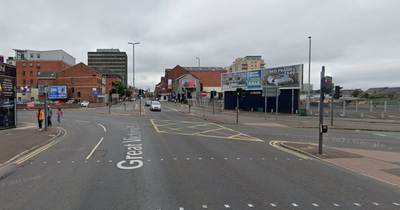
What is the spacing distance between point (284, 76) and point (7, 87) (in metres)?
31.3

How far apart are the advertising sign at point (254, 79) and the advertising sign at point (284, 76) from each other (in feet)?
2.68

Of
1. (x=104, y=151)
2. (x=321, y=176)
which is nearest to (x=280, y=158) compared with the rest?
(x=321, y=176)

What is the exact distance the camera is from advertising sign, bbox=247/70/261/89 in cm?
3604

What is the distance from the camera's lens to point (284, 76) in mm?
32438

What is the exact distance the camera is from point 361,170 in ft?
22.7

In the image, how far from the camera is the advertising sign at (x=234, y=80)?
1522 inches

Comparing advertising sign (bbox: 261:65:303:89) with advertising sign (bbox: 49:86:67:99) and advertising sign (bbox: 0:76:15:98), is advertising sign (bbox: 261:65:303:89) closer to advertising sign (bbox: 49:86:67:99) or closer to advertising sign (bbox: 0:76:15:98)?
advertising sign (bbox: 0:76:15:98)

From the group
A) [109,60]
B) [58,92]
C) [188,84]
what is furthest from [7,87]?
[109,60]

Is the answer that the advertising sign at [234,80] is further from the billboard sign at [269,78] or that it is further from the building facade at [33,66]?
the building facade at [33,66]

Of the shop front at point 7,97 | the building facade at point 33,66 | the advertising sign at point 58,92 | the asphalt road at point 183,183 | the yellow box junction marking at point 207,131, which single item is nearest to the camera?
the asphalt road at point 183,183

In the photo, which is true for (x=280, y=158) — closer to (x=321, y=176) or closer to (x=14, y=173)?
(x=321, y=176)

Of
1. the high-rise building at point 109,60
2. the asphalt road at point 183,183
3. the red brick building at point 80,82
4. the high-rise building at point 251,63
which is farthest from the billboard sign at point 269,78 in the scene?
the high-rise building at point 109,60

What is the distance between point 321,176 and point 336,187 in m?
0.81

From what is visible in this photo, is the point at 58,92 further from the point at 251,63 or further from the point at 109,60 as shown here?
the point at 251,63
